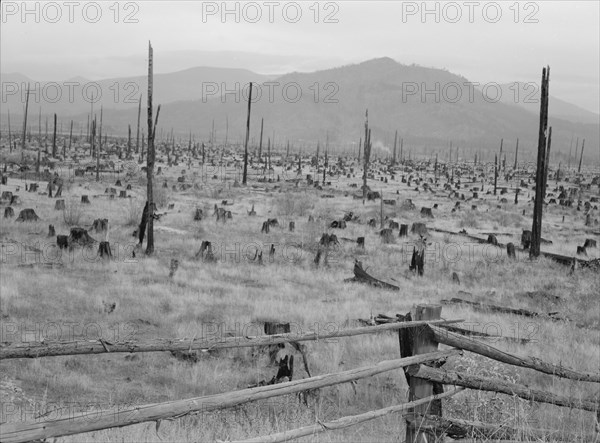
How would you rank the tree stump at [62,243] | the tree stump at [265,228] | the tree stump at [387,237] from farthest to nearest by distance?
the tree stump at [265,228] → the tree stump at [387,237] → the tree stump at [62,243]

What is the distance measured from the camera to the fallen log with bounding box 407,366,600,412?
5.55 meters

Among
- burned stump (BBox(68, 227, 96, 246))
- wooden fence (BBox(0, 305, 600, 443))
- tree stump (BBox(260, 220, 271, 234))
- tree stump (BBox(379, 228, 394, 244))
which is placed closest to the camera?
wooden fence (BBox(0, 305, 600, 443))

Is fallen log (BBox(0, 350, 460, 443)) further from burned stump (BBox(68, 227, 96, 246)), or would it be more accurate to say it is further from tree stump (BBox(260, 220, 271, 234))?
tree stump (BBox(260, 220, 271, 234))

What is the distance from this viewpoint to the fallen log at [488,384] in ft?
18.2

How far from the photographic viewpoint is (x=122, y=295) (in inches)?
496

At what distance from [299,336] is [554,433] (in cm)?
271

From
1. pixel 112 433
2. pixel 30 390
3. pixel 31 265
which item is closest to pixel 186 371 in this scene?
pixel 30 390

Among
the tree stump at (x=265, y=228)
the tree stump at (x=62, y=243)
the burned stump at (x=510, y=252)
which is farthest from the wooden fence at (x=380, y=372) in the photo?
the tree stump at (x=265, y=228)

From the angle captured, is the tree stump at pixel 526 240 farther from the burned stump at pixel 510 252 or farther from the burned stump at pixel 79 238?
the burned stump at pixel 79 238

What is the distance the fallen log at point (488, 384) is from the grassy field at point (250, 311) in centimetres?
18

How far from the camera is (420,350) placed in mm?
5594

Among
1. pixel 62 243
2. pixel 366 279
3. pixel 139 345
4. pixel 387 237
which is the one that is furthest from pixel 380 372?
pixel 387 237

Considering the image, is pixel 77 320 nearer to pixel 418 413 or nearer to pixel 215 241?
pixel 418 413

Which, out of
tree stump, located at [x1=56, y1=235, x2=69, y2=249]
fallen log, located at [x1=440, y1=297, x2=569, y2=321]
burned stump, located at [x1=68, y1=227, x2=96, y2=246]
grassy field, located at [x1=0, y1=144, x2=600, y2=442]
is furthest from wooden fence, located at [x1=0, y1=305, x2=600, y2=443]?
burned stump, located at [x1=68, y1=227, x2=96, y2=246]
